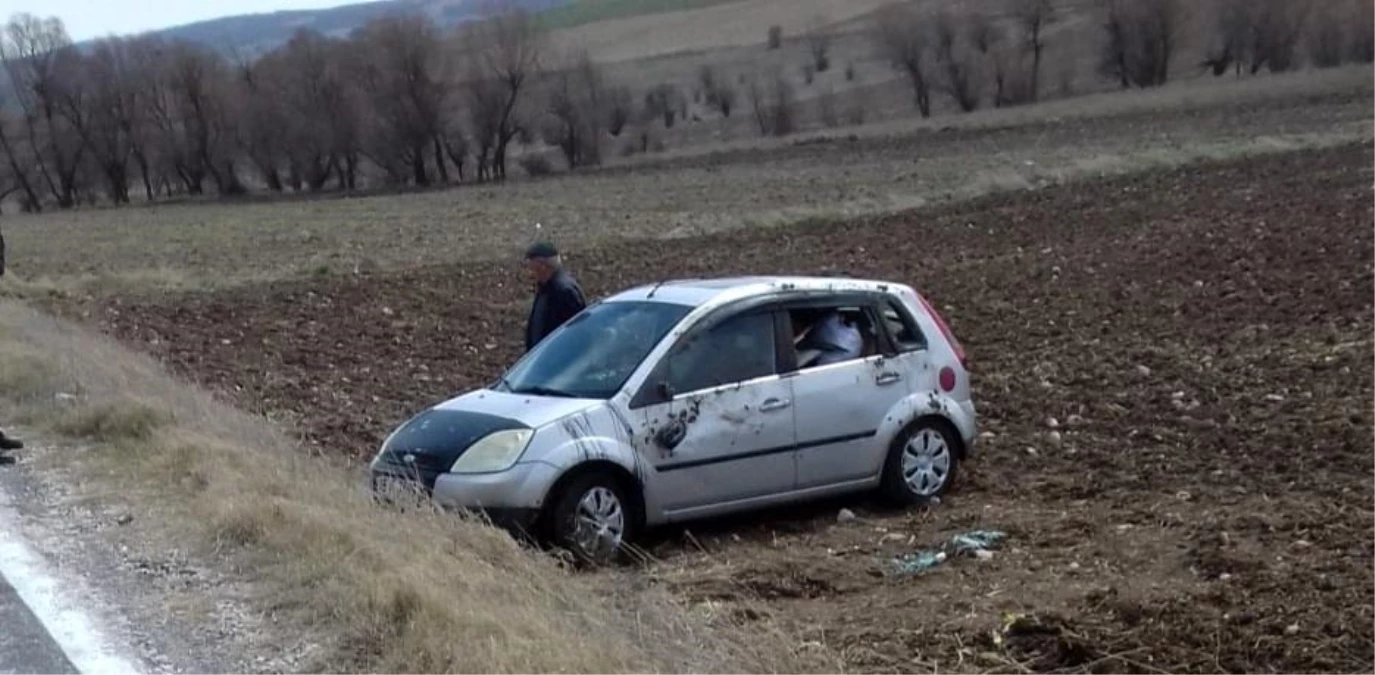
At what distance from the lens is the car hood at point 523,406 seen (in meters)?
9.85

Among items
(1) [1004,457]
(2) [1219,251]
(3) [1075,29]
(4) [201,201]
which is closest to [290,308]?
(2) [1219,251]

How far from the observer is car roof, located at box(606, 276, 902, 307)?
10766 mm

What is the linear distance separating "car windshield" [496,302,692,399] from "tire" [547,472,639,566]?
0.57 metres

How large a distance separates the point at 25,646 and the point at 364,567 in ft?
4.54

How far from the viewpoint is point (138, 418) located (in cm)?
1173

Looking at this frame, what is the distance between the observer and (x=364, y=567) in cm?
759

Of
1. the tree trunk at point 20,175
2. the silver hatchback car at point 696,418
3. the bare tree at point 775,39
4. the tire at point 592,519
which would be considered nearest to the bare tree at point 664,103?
the bare tree at point 775,39

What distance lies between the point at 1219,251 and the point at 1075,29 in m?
95.5

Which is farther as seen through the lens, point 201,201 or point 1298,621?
point 201,201

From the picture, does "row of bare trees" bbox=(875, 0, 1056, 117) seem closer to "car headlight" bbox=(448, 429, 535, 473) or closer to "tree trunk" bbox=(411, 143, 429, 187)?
"tree trunk" bbox=(411, 143, 429, 187)

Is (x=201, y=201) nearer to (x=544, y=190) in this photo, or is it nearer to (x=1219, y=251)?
(x=544, y=190)

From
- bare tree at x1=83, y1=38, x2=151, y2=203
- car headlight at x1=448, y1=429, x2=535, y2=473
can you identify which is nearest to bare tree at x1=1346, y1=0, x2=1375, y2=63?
bare tree at x1=83, y1=38, x2=151, y2=203

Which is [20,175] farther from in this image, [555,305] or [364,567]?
[364,567]

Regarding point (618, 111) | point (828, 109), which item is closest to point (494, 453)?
point (618, 111)
